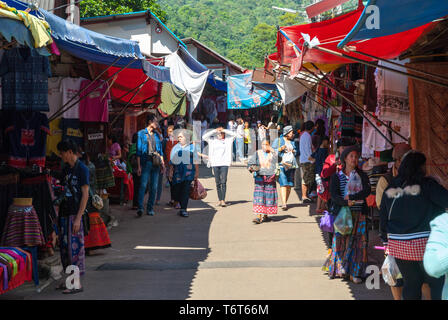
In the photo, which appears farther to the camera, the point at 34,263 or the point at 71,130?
the point at 71,130

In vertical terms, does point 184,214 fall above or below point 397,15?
below

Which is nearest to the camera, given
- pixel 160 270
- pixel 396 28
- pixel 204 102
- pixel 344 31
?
pixel 396 28

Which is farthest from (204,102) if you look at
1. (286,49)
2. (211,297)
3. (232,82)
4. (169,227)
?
(211,297)

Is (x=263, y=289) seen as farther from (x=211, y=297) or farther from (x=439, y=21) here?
(x=439, y=21)

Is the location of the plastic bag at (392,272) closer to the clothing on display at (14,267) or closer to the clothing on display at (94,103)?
the clothing on display at (14,267)

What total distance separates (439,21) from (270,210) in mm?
6368

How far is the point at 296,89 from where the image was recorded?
12945 mm

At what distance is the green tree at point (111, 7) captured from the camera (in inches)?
1420

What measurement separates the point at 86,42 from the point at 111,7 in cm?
3225

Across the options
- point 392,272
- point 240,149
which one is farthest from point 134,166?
point 240,149

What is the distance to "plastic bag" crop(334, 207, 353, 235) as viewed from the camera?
6977 mm

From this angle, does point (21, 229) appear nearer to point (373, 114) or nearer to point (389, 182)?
point (389, 182)

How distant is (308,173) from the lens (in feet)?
44.5

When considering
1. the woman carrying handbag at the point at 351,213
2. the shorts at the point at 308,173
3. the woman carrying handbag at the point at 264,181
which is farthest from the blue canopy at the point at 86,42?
the shorts at the point at 308,173
